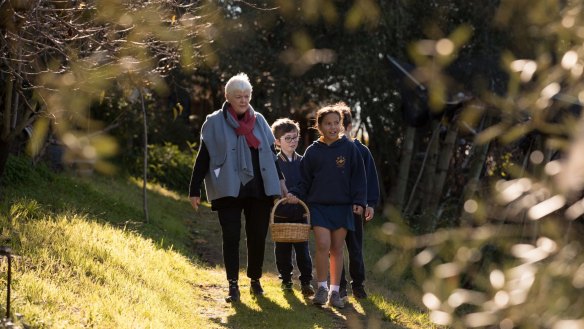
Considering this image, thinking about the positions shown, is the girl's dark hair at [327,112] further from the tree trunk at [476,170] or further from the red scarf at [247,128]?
the tree trunk at [476,170]

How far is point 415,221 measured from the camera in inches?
682

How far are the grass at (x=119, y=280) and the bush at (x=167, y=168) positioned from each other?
669 cm

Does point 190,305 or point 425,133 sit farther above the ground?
point 425,133

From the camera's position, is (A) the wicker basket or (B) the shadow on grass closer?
(B) the shadow on grass

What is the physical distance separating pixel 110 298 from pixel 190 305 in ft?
3.47

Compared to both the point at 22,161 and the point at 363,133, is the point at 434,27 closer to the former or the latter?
the point at 363,133

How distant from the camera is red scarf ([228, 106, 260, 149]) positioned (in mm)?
7875

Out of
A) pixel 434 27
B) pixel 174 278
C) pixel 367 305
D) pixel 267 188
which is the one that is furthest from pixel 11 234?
pixel 434 27

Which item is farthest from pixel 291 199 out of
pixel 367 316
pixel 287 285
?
pixel 367 316

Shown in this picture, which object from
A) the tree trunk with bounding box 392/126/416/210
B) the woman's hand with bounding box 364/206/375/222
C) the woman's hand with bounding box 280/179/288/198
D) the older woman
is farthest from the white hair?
the tree trunk with bounding box 392/126/416/210

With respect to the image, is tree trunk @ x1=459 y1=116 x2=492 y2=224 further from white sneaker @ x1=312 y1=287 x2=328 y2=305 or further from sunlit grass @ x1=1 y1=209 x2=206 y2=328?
white sneaker @ x1=312 y1=287 x2=328 y2=305

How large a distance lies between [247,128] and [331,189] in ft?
2.85

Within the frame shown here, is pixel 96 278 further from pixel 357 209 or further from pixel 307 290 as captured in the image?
pixel 357 209

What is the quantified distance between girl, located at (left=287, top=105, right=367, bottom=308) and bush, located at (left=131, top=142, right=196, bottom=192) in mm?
10944
